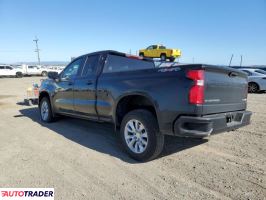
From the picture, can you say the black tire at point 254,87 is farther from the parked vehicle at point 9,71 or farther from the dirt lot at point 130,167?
the parked vehicle at point 9,71

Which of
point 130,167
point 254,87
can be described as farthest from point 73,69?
point 254,87

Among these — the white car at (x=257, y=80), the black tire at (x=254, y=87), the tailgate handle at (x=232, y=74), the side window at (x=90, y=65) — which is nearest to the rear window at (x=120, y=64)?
the side window at (x=90, y=65)

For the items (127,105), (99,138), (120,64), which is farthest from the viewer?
(99,138)

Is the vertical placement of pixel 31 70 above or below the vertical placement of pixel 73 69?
below

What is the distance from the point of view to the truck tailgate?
3482 millimetres

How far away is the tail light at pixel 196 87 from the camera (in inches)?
130

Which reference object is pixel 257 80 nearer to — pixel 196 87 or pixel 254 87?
pixel 254 87

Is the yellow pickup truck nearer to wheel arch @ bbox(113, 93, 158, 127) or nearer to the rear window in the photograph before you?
the rear window

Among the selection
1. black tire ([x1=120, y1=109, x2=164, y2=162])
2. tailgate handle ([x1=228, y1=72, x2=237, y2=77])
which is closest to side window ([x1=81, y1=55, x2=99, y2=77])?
black tire ([x1=120, y1=109, x2=164, y2=162])

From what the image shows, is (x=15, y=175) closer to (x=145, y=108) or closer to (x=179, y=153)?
(x=145, y=108)

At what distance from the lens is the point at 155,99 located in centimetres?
373

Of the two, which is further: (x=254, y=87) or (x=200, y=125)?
(x=254, y=87)
